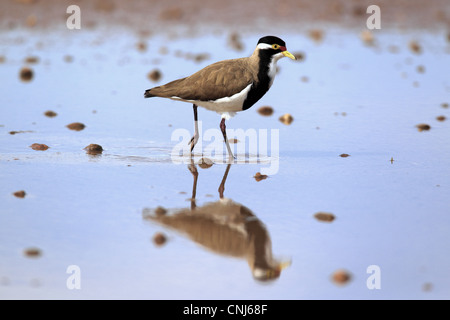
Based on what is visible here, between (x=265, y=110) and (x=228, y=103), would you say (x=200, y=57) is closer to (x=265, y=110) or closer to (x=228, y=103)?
(x=265, y=110)

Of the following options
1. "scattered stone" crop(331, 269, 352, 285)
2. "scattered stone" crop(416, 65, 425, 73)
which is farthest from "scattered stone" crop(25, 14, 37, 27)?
"scattered stone" crop(331, 269, 352, 285)

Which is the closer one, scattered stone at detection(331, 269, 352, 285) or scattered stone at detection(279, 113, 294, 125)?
scattered stone at detection(331, 269, 352, 285)

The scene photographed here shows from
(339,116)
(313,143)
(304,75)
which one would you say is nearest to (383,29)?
(304,75)

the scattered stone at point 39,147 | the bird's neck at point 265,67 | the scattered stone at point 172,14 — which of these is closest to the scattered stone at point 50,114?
the scattered stone at point 39,147

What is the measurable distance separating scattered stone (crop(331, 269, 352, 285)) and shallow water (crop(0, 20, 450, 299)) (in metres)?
0.04

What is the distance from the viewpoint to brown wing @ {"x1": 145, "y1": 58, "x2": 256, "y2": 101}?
7551 millimetres

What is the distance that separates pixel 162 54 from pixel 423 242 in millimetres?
8220

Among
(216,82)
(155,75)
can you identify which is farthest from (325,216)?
(155,75)

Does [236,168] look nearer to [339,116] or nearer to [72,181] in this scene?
[72,181]

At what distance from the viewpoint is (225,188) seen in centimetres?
670

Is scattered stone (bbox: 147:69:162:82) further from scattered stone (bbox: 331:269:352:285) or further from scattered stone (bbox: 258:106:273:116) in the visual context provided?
scattered stone (bbox: 331:269:352:285)

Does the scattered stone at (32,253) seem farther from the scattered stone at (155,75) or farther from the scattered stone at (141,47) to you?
the scattered stone at (141,47)

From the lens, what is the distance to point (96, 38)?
14.2 metres

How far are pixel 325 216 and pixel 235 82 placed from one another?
7.09ft
